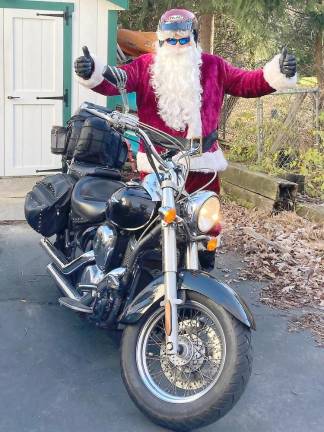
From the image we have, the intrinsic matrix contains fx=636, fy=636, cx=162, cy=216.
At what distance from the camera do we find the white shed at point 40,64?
8.04 meters

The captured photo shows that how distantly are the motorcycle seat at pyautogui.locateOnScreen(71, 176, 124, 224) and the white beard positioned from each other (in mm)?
581

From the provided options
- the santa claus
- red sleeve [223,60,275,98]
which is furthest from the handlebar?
red sleeve [223,60,275,98]

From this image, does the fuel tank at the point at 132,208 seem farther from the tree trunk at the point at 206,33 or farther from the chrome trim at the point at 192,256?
the tree trunk at the point at 206,33

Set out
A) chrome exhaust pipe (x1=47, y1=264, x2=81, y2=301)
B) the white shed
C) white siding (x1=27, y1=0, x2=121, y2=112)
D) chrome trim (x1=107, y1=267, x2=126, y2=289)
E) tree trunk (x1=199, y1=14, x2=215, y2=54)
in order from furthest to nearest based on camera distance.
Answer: tree trunk (x1=199, y1=14, x2=215, y2=54)
white siding (x1=27, y1=0, x2=121, y2=112)
the white shed
chrome exhaust pipe (x1=47, y1=264, x2=81, y2=301)
chrome trim (x1=107, y1=267, x2=126, y2=289)

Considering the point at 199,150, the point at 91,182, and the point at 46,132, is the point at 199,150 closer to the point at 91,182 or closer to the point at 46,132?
the point at 91,182

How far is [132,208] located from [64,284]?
0.90 meters

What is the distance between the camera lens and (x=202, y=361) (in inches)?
119

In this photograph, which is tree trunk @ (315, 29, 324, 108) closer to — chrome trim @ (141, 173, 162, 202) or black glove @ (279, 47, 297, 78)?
black glove @ (279, 47, 297, 78)

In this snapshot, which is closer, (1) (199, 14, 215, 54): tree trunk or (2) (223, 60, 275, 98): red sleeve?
(2) (223, 60, 275, 98): red sleeve

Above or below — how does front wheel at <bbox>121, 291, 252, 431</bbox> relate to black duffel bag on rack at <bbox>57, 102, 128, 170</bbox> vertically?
below

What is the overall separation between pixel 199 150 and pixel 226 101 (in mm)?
6101

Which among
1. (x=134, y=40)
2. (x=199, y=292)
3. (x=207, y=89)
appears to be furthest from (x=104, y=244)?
(x=134, y=40)

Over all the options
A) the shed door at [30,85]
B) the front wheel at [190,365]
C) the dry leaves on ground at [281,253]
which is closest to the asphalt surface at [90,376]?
the front wheel at [190,365]

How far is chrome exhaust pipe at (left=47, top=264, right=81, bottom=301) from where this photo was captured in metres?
3.73
